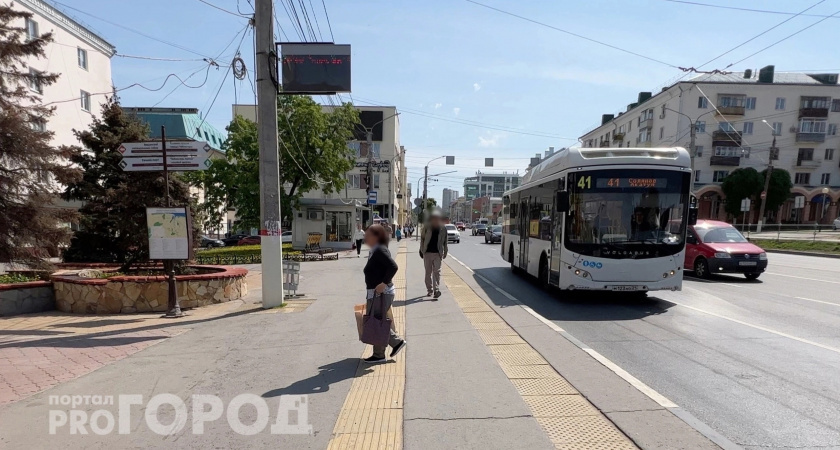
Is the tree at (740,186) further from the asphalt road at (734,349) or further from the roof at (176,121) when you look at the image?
the roof at (176,121)

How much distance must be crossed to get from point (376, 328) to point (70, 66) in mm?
33880

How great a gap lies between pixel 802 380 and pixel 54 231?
12298 millimetres

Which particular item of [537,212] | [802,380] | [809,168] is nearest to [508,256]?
[537,212]

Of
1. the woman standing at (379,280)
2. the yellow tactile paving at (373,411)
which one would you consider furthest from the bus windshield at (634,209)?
the yellow tactile paving at (373,411)

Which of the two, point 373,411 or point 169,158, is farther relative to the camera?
point 169,158

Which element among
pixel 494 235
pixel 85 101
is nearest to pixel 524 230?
pixel 494 235

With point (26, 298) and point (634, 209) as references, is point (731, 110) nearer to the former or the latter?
point (634, 209)

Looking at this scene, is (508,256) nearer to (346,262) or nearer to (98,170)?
(346,262)

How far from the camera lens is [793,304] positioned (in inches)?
349

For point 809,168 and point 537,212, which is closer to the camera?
point 537,212

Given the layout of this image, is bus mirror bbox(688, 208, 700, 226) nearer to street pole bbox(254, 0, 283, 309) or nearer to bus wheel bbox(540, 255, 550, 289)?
bus wheel bbox(540, 255, 550, 289)

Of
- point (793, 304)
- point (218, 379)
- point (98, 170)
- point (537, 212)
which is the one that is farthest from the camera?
point (98, 170)

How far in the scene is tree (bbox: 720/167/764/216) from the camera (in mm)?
44125

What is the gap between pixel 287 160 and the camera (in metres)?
23.3
